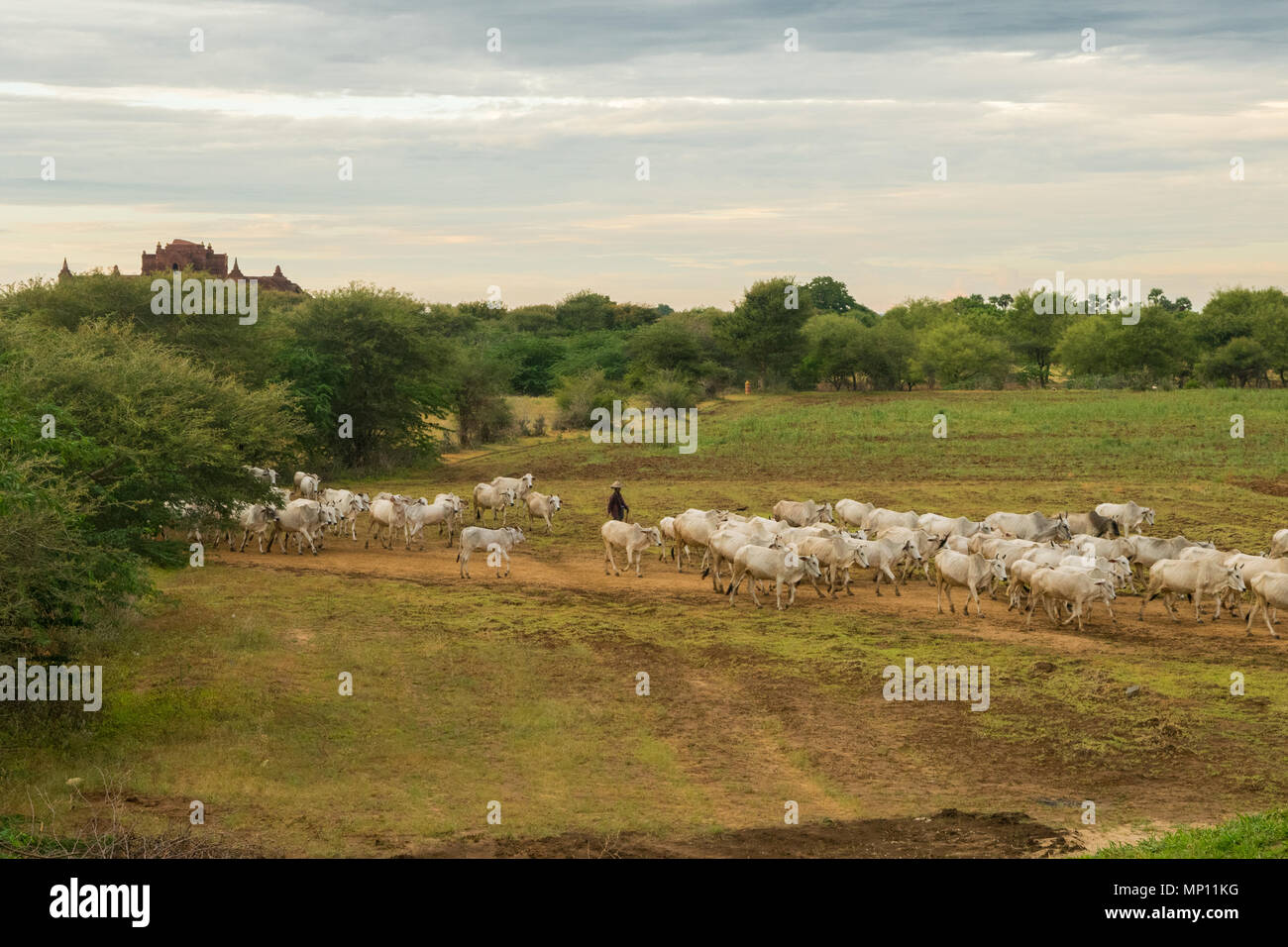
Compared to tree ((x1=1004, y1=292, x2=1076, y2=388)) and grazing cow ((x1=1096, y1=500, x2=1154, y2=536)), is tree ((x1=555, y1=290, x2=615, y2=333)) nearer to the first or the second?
tree ((x1=1004, y1=292, x2=1076, y2=388))

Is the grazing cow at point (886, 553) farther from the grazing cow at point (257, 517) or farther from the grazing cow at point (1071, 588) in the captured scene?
the grazing cow at point (257, 517)

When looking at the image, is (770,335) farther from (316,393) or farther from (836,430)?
(316,393)

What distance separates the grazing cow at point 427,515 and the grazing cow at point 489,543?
2952mm

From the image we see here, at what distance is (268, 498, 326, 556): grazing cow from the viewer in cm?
2391

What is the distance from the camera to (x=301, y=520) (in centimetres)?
2397

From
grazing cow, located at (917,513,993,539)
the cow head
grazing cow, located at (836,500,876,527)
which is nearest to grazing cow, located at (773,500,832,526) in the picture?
grazing cow, located at (836,500,876,527)

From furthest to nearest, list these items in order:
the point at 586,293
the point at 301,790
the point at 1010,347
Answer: the point at 586,293 < the point at 1010,347 < the point at 301,790

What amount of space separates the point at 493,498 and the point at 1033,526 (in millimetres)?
11885

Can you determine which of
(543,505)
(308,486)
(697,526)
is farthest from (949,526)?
(308,486)
